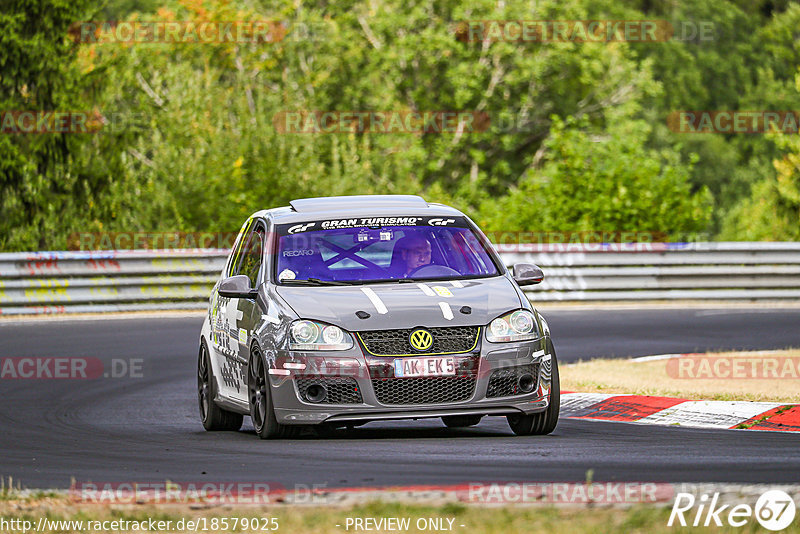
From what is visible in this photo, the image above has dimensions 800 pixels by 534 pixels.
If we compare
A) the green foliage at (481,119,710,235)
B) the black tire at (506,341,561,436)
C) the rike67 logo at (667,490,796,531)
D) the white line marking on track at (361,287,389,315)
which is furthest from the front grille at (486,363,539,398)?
the green foliage at (481,119,710,235)

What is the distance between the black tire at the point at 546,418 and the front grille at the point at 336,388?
1.22m

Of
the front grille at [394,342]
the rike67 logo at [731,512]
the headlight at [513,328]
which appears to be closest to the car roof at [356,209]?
the headlight at [513,328]

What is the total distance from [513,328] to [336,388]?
1.17 metres

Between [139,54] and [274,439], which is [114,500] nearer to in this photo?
[274,439]

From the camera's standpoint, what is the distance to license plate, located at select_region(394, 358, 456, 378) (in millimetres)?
9328

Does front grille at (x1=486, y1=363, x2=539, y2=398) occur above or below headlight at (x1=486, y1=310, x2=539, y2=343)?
below

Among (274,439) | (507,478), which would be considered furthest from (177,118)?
(507,478)

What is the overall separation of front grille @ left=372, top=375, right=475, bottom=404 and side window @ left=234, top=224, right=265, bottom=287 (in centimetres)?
155

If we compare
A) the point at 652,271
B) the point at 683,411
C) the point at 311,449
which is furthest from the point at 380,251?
the point at 652,271

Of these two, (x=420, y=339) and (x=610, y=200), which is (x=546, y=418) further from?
(x=610, y=200)

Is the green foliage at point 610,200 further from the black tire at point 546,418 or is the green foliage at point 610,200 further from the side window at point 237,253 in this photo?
the black tire at point 546,418

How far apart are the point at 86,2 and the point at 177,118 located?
742cm

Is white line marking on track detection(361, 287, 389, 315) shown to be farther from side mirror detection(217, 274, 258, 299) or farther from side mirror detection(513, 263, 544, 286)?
side mirror detection(513, 263, 544, 286)

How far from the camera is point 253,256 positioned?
436 inches
